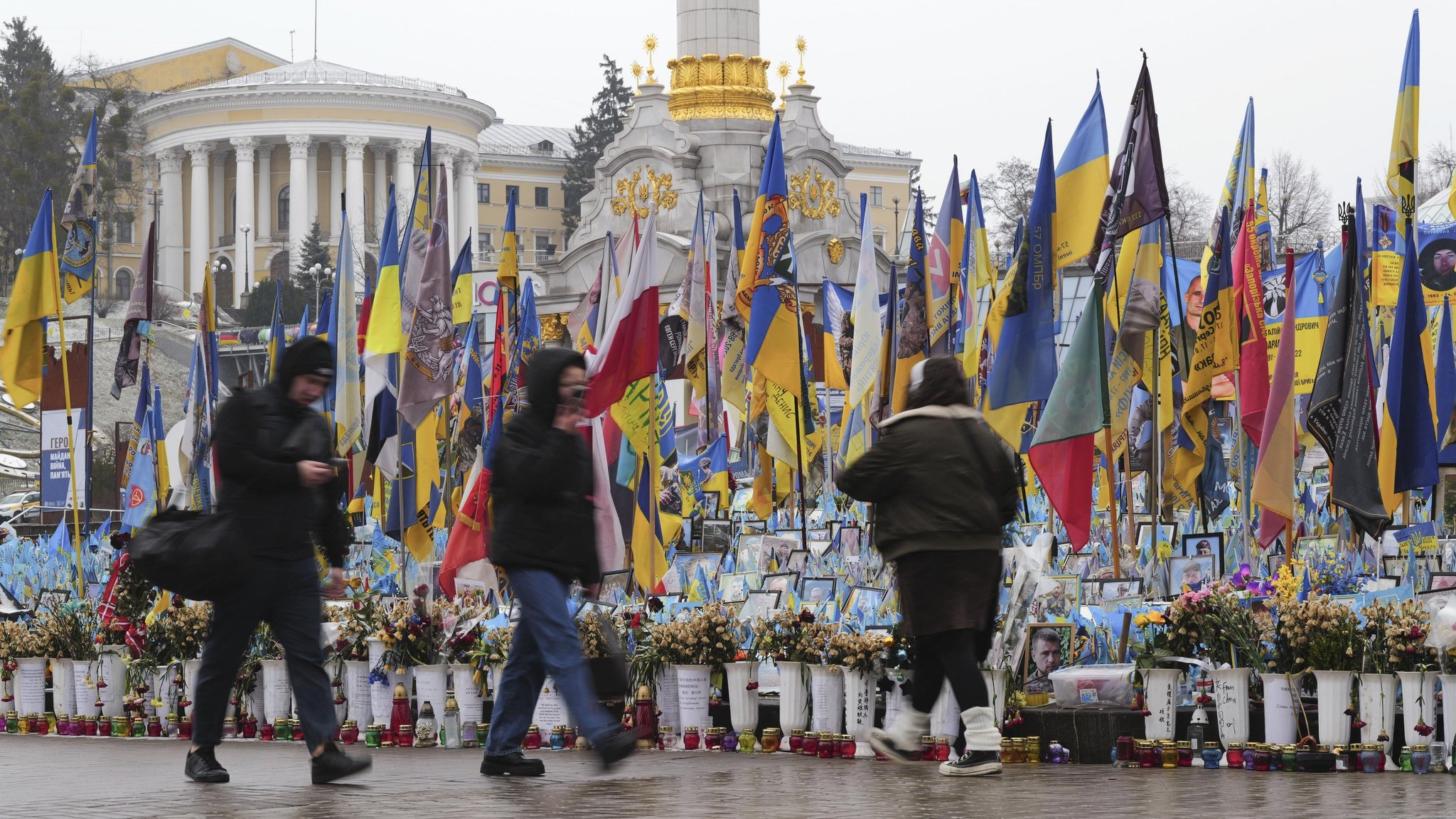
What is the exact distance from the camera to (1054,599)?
9633mm

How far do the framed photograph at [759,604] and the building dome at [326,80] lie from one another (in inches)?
2762

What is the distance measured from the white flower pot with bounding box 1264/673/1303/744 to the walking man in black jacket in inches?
147

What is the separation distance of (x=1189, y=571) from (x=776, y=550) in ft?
15.5

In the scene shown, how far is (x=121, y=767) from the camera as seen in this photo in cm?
870

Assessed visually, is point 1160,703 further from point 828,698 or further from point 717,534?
point 717,534

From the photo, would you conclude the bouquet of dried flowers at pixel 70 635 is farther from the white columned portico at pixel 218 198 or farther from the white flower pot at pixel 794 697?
the white columned portico at pixel 218 198

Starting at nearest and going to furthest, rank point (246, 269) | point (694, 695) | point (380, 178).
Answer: point (694, 695) < point (246, 269) < point (380, 178)

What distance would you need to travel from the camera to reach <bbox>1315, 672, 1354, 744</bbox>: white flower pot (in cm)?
824

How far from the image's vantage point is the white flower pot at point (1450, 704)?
805cm

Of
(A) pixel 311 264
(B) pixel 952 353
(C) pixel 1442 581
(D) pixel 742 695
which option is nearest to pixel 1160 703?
(D) pixel 742 695

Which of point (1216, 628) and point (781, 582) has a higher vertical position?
point (781, 582)

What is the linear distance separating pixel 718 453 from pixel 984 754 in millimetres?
13591

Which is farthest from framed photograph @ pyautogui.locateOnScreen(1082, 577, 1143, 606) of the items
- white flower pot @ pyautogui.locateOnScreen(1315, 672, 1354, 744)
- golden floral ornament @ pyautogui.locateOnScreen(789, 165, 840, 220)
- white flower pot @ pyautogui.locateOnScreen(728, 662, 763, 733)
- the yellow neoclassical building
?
the yellow neoclassical building

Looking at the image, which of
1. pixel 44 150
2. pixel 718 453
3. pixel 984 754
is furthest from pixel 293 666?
pixel 44 150
